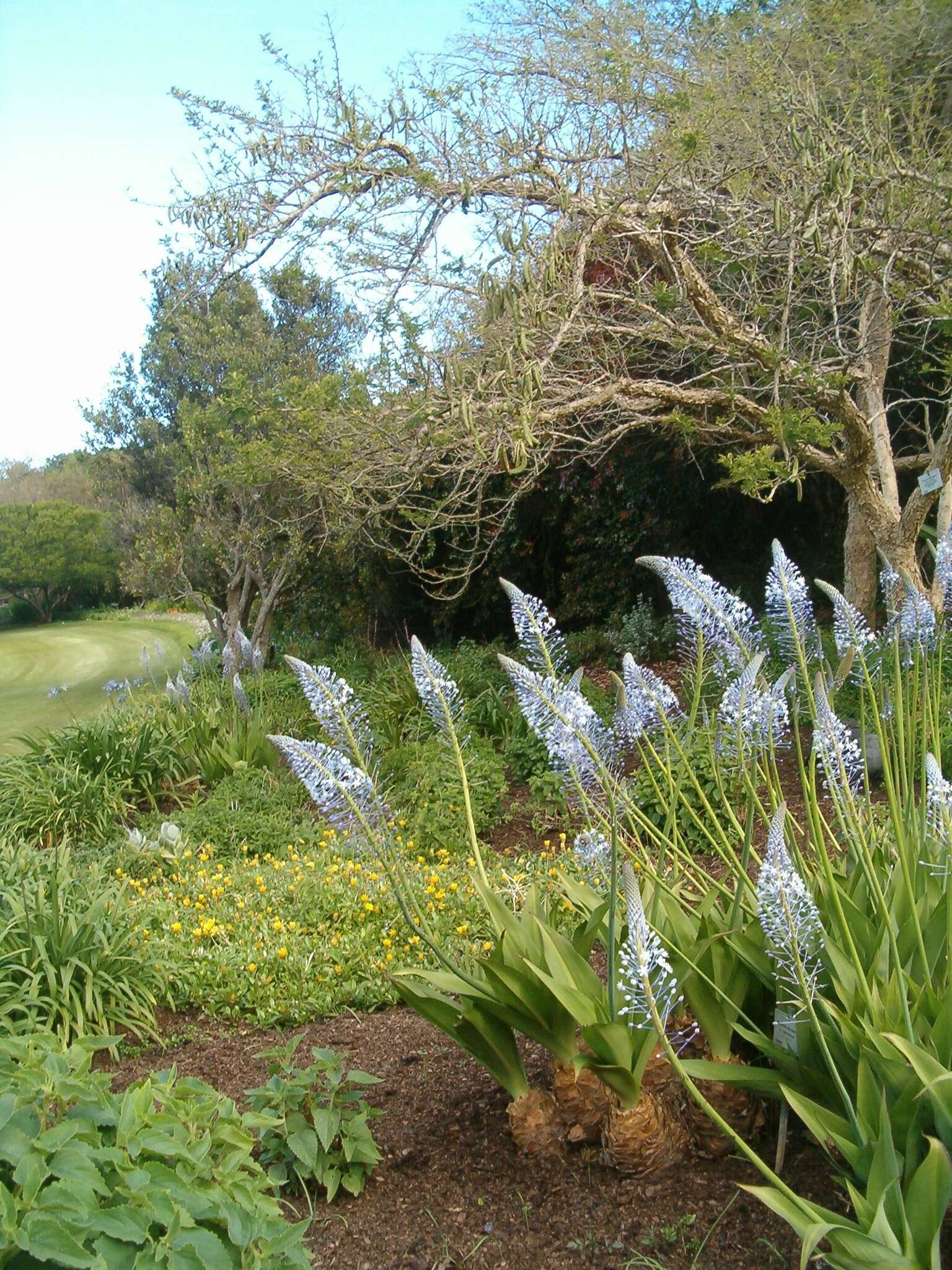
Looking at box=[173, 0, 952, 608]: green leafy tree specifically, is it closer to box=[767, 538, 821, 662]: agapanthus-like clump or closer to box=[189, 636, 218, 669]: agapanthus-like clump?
box=[767, 538, 821, 662]: agapanthus-like clump

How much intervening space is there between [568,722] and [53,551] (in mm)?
13017

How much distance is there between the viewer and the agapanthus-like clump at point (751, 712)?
237 cm

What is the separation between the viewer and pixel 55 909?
4156mm

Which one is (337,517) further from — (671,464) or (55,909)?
(55,909)

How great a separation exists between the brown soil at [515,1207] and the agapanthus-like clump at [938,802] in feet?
2.80

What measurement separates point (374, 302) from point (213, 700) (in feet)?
13.7

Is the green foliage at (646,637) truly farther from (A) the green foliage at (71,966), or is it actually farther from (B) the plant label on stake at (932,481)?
(A) the green foliage at (71,966)

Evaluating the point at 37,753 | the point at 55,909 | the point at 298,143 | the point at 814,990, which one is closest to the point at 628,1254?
the point at 814,990

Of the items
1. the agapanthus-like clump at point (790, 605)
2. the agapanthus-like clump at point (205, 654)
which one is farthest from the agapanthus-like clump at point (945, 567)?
the agapanthus-like clump at point (205, 654)

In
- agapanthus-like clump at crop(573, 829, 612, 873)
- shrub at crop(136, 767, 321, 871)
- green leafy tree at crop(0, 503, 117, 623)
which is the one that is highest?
green leafy tree at crop(0, 503, 117, 623)

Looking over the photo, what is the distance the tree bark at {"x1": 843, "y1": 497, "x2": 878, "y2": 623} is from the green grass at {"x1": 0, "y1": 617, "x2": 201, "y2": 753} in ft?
30.1

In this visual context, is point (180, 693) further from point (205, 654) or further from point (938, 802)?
point (938, 802)

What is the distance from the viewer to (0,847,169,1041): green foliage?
3906 millimetres

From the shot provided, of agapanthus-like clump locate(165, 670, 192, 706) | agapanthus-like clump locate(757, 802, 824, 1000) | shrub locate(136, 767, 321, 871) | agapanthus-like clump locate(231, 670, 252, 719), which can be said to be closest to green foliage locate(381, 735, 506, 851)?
shrub locate(136, 767, 321, 871)
